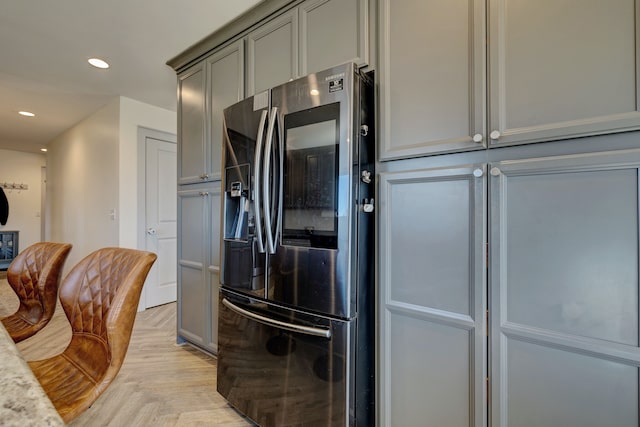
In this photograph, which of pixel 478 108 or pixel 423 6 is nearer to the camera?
pixel 478 108

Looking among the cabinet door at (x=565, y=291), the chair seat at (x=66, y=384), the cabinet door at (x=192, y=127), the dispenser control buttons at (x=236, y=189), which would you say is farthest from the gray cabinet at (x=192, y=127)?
the cabinet door at (x=565, y=291)

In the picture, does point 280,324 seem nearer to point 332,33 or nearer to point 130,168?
point 332,33

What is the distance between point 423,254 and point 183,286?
2.08 m

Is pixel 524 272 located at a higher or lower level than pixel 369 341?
Result: higher

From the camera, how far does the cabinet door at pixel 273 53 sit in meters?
1.68

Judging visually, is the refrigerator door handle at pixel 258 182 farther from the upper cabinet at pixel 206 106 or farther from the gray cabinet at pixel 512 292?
the upper cabinet at pixel 206 106

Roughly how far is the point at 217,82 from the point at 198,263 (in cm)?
140

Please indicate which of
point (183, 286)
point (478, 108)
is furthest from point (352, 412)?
point (183, 286)

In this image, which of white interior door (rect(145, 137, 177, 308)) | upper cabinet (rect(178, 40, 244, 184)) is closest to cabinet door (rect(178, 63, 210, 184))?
upper cabinet (rect(178, 40, 244, 184))

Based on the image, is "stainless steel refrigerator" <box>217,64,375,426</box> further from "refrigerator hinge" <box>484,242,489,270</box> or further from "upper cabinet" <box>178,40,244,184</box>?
"upper cabinet" <box>178,40,244,184</box>

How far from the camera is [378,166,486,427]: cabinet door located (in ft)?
3.60

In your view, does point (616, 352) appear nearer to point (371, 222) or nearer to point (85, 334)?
point (371, 222)

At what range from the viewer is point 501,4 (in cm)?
105

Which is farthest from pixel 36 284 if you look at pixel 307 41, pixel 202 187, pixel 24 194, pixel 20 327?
pixel 24 194
